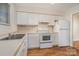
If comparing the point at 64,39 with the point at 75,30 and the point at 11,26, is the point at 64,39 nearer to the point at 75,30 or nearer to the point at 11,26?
the point at 75,30

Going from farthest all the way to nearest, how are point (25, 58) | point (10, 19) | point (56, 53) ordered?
1. point (10, 19)
2. point (56, 53)
3. point (25, 58)

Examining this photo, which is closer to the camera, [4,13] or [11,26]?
[4,13]

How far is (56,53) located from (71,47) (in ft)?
0.68

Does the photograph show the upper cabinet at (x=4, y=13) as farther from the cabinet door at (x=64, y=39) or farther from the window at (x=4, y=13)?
the cabinet door at (x=64, y=39)

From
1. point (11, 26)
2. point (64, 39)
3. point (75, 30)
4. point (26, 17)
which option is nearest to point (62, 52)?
point (64, 39)

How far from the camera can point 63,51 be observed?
1.28 metres

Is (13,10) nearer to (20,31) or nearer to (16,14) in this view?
(16,14)

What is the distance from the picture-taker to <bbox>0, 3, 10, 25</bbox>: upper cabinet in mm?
1230

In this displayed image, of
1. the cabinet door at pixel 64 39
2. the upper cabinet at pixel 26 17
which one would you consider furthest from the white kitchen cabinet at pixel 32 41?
the cabinet door at pixel 64 39

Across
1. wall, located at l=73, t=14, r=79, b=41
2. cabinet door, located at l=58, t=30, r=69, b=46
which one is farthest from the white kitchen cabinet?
wall, located at l=73, t=14, r=79, b=41

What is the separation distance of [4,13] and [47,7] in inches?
21.2

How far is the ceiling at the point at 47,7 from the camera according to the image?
1193 millimetres

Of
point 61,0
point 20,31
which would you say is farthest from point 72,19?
point 20,31

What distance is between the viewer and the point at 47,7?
1.23 meters
